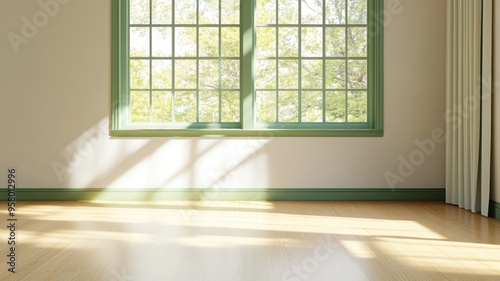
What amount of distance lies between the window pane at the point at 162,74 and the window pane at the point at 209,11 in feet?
1.94

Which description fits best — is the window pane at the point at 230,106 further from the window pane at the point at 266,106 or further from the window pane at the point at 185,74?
the window pane at the point at 185,74

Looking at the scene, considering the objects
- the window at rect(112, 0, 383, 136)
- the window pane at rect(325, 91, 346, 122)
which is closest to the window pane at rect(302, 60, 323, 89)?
the window at rect(112, 0, 383, 136)

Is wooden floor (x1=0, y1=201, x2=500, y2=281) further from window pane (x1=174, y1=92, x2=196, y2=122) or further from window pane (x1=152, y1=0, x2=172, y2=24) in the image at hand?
window pane (x1=152, y1=0, x2=172, y2=24)

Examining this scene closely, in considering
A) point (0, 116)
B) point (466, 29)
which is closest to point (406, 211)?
point (466, 29)

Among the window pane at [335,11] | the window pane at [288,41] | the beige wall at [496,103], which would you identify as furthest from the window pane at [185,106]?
the beige wall at [496,103]

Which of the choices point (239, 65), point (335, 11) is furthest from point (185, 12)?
point (335, 11)

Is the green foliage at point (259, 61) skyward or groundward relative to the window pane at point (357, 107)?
skyward

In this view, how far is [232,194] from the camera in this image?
5754 mm

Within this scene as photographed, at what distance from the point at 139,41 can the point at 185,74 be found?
61 centimetres

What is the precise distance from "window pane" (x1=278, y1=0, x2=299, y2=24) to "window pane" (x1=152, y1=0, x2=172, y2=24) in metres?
1.17

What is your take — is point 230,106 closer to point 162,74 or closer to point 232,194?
point 162,74

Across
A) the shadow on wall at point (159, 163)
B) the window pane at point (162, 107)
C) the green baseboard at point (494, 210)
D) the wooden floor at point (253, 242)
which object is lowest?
the wooden floor at point (253, 242)

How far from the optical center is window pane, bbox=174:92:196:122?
234 inches

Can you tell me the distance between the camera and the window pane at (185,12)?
233 inches
